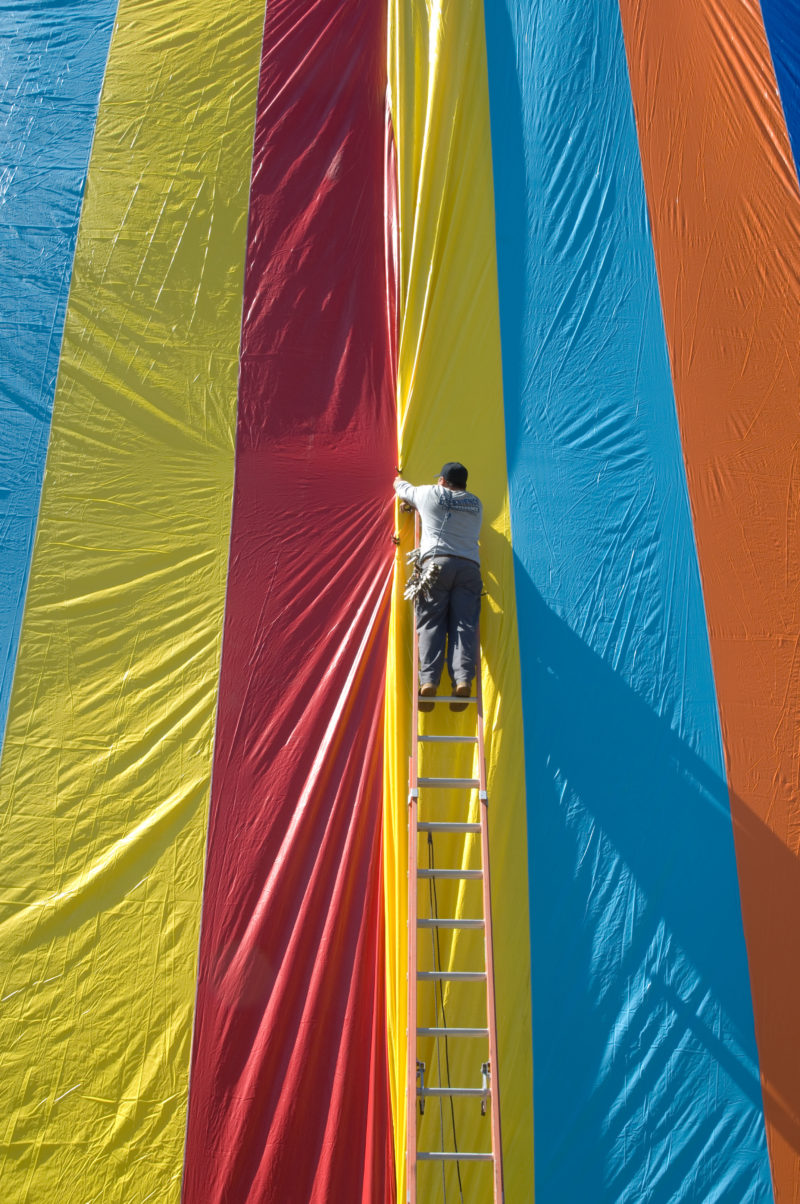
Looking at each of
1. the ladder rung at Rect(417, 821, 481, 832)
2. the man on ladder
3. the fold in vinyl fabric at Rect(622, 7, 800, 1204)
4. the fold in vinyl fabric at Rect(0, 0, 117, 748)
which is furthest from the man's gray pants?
the fold in vinyl fabric at Rect(0, 0, 117, 748)

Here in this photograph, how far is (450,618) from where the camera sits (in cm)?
421

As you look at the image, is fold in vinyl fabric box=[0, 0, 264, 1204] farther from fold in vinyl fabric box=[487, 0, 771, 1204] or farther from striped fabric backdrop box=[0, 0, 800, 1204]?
fold in vinyl fabric box=[487, 0, 771, 1204]

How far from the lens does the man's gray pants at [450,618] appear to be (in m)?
4.07

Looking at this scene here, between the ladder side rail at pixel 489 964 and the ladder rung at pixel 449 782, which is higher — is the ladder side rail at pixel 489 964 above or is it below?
below

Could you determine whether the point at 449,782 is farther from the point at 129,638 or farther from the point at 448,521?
the point at 129,638

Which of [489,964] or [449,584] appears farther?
[449,584]

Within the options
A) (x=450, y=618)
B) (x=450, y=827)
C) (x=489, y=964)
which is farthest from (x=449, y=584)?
(x=489, y=964)

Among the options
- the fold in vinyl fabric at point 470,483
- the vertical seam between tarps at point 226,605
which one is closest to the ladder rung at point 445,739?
the fold in vinyl fabric at point 470,483

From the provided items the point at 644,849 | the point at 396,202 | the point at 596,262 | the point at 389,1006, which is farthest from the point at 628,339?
the point at 389,1006

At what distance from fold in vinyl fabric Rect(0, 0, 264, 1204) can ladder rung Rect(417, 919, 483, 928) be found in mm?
988

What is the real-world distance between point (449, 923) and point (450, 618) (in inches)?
52.6

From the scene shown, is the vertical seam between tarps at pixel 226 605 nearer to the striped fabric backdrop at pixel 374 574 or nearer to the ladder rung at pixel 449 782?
the striped fabric backdrop at pixel 374 574

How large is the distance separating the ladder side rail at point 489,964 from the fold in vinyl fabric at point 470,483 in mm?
174

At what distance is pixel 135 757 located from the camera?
407 centimetres
